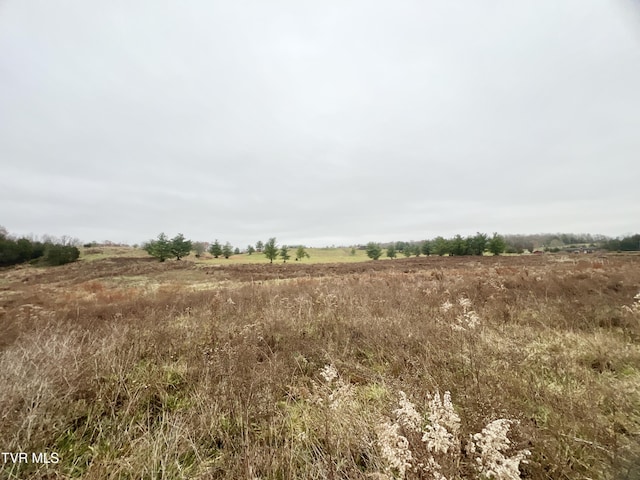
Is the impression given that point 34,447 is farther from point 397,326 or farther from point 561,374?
point 561,374

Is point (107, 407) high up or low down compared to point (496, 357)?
down

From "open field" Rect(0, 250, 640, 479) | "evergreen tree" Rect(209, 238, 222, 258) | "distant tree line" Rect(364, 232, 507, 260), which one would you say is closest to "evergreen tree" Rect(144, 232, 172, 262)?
"evergreen tree" Rect(209, 238, 222, 258)

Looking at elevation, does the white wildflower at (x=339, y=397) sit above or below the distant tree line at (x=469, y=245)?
below

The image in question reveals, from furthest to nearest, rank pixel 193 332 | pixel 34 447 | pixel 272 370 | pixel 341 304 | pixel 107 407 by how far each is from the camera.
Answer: pixel 341 304, pixel 193 332, pixel 272 370, pixel 107 407, pixel 34 447

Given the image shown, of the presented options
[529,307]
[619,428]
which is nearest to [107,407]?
[619,428]

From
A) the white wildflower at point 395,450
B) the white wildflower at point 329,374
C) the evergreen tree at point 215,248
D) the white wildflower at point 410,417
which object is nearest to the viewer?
the white wildflower at point 395,450

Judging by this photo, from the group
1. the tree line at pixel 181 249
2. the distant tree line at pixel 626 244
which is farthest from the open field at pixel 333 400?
the tree line at pixel 181 249

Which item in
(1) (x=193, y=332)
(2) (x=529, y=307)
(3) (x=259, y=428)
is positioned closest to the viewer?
(3) (x=259, y=428)

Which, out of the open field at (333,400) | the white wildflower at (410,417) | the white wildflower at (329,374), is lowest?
the open field at (333,400)

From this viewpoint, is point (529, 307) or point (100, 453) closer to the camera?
point (100, 453)

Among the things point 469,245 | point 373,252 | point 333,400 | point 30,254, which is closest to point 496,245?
point 469,245

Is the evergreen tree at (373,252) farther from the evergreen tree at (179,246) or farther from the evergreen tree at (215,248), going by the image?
the evergreen tree at (179,246)

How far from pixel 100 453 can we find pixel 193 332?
321 centimetres

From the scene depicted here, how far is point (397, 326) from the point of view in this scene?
17.3 feet
